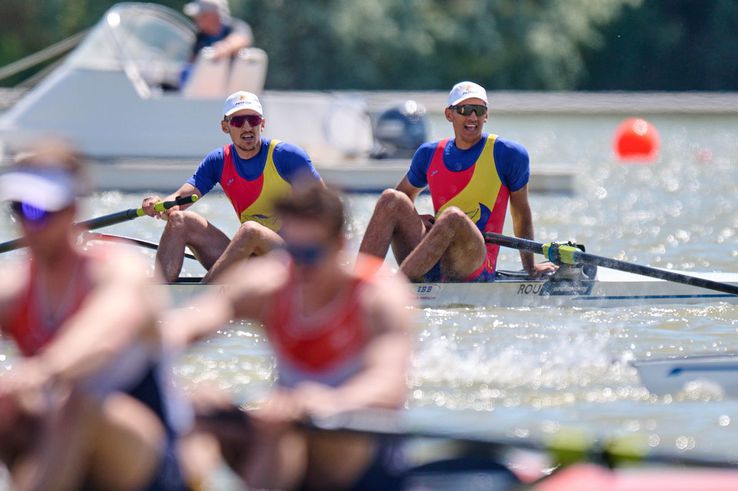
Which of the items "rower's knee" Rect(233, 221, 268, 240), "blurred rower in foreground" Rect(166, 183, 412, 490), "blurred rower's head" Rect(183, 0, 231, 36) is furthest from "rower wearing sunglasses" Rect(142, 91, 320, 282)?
"blurred rower's head" Rect(183, 0, 231, 36)

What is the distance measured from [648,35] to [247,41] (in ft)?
112

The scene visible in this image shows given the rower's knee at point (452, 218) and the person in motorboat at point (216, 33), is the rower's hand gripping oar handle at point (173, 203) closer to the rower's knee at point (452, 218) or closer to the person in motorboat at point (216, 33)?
the rower's knee at point (452, 218)

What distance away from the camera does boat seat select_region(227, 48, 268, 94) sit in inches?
649

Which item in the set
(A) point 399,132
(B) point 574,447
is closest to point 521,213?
(B) point 574,447

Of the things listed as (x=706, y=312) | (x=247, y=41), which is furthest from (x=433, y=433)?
(x=247, y=41)

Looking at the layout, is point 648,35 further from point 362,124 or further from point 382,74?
point 362,124

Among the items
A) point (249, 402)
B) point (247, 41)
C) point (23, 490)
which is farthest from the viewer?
point (247, 41)

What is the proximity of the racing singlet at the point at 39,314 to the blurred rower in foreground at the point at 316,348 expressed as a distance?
11.6 inches

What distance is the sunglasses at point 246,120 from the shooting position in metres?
8.50

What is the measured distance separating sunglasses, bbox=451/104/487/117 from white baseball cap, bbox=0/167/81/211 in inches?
195

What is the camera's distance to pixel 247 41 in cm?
1641

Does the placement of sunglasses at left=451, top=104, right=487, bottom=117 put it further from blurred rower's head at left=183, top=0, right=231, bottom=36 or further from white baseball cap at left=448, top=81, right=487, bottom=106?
blurred rower's head at left=183, top=0, right=231, bottom=36

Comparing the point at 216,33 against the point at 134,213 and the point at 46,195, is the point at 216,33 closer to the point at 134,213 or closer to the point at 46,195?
the point at 134,213

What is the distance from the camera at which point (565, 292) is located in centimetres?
910
